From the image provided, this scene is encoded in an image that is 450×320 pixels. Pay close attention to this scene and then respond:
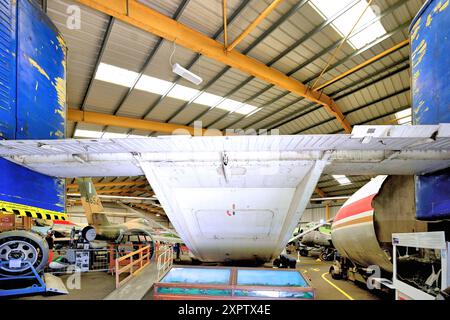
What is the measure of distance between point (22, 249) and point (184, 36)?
23.1 ft

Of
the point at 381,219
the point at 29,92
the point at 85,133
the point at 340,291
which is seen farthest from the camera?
the point at 85,133

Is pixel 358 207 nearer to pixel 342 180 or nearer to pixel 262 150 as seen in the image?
pixel 262 150

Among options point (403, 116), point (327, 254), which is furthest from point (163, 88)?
point (327, 254)

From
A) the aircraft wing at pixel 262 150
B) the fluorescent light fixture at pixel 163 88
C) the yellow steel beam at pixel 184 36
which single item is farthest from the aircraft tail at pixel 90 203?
the aircraft wing at pixel 262 150

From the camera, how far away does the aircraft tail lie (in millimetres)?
13016

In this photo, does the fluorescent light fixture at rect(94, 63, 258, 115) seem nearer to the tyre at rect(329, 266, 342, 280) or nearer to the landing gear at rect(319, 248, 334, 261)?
the tyre at rect(329, 266, 342, 280)

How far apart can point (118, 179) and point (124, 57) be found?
17.8 metres

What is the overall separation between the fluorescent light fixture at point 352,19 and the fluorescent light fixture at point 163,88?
17.7 feet

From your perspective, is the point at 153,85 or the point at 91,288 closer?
the point at 91,288

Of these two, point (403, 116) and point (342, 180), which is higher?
point (403, 116)

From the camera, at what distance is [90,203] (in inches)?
524

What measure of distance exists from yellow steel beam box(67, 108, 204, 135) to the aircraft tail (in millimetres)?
3065
